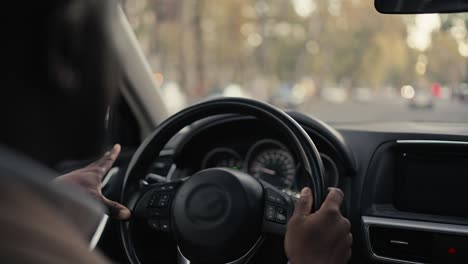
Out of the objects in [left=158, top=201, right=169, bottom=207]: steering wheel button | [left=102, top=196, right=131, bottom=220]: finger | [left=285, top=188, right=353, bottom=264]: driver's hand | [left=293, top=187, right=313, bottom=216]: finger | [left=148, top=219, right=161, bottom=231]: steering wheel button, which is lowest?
[left=148, top=219, right=161, bottom=231]: steering wheel button

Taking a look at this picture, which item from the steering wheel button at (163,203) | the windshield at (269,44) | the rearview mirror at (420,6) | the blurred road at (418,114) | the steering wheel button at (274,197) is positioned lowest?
the windshield at (269,44)

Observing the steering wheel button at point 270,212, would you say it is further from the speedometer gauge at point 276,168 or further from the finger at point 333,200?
the speedometer gauge at point 276,168

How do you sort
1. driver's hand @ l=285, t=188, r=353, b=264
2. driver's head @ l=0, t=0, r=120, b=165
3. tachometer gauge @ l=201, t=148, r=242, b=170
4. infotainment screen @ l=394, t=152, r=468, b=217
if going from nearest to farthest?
driver's head @ l=0, t=0, r=120, b=165, driver's hand @ l=285, t=188, r=353, b=264, infotainment screen @ l=394, t=152, r=468, b=217, tachometer gauge @ l=201, t=148, r=242, b=170

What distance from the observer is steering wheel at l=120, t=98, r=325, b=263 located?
92.4 inches

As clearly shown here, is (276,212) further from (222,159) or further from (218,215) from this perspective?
(222,159)

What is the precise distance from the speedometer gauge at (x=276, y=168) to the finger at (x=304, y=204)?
0.89 metres

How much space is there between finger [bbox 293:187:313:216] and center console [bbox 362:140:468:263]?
0.91 m

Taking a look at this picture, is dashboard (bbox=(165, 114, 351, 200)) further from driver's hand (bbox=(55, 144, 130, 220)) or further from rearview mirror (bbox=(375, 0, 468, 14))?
rearview mirror (bbox=(375, 0, 468, 14))

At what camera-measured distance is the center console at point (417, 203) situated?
2.84 m

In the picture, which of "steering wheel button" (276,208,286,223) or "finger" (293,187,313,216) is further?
"steering wheel button" (276,208,286,223)

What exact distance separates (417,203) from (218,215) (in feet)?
3.62

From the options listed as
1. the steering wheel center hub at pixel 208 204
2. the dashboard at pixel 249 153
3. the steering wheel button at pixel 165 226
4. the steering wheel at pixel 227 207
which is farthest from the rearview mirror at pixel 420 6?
the steering wheel button at pixel 165 226

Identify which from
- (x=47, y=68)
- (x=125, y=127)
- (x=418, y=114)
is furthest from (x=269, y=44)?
(x=47, y=68)

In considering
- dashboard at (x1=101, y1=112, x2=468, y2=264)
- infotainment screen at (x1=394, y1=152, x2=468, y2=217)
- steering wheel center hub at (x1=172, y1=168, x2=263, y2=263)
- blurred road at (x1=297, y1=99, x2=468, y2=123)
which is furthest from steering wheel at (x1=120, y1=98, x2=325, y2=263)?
infotainment screen at (x1=394, y1=152, x2=468, y2=217)
